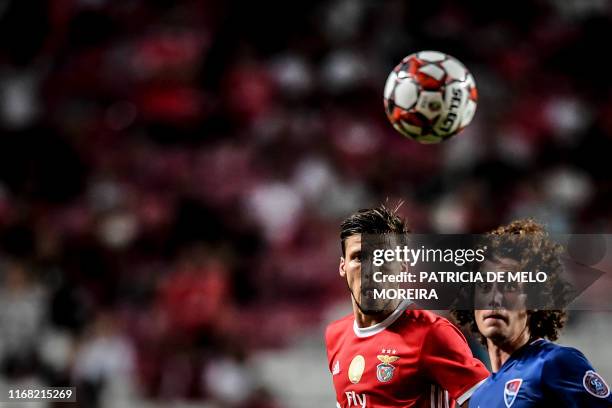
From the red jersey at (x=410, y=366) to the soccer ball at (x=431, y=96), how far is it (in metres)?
1.24

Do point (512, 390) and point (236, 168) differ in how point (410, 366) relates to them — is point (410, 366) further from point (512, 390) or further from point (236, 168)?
point (236, 168)

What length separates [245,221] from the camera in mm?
9195

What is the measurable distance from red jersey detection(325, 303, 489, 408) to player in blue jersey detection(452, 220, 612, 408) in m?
0.10

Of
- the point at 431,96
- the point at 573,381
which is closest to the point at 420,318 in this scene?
the point at 573,381

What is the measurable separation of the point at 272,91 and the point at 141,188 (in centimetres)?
208

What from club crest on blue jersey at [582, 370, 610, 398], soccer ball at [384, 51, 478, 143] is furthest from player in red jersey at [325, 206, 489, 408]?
soccer ball at [384, 51, 478, 143]

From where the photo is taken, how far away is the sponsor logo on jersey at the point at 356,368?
9.58 feet

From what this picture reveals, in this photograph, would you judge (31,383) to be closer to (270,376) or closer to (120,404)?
(120,404)

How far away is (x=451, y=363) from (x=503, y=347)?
0.17m

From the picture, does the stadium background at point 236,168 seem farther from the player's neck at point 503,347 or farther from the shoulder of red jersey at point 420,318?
the player's neck at point 503,347

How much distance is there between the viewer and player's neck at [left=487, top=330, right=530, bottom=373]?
265 centimetres

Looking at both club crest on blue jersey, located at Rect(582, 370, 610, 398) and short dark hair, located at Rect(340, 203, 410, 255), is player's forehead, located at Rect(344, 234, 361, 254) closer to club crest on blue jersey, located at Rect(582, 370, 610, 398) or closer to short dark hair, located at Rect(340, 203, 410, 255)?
short dark hair, located at Rect(340, 203, 410, 255)

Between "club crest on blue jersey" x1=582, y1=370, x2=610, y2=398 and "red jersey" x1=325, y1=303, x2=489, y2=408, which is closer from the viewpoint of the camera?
"club crest on blue jersey" x1=582, y1=370, x2=610, y2=398

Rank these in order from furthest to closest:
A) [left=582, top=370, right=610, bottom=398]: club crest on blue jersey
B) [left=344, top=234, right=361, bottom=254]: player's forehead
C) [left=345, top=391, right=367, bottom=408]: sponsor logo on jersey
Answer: [left=345, top=391, right=367, bottom=408]: sponsor logo on jersey
[left=344, top=234, right=361, bottom=254]: player's forehead
[left=582, top=370, right=610, bottom=398]: club crest on blue jersey
